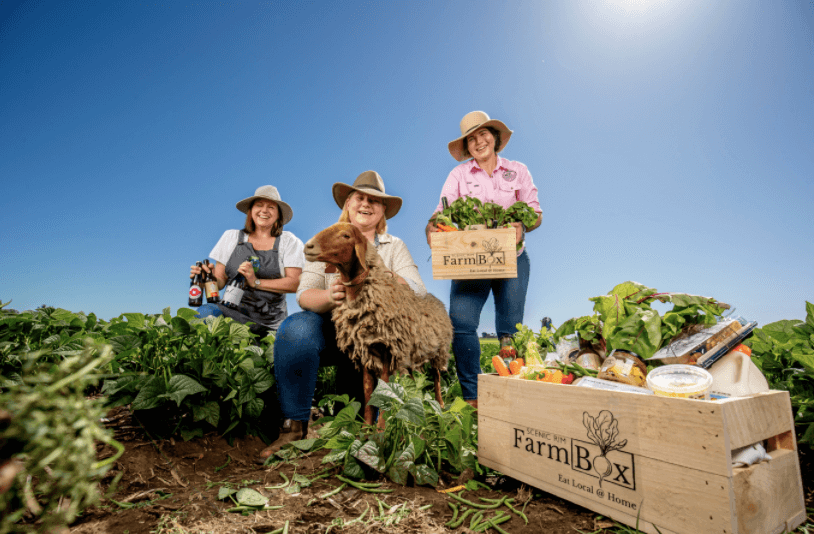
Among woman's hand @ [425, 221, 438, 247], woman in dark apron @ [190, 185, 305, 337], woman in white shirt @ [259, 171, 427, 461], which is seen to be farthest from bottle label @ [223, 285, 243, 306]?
woman's hand @ [425, 221, 438, 247]

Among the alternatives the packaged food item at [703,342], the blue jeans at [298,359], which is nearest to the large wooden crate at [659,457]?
the packaged food item at [703,342]

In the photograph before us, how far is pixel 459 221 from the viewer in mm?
4059

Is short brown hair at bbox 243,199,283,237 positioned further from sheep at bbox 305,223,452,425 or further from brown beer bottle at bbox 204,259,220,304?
sheep at bbox 305,223,452,425

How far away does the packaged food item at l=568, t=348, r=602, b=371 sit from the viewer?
2387 mm

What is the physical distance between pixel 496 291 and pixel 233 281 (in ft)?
9.37

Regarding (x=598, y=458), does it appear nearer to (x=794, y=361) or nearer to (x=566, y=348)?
(x=566, y=348)

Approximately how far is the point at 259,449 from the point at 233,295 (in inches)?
79.2

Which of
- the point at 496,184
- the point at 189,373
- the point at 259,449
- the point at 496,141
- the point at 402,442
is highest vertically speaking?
the point at 496,141

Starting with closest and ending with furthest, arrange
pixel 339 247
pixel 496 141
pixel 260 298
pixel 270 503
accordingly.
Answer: pixel 270 503
pixel 339 247
pixel 496 141
pixel 260 298

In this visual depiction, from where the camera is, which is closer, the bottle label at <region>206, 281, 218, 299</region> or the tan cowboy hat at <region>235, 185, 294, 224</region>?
the bottle label at <region>206, 281, 218, 299</region>

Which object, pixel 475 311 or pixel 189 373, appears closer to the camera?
pixel 189 373

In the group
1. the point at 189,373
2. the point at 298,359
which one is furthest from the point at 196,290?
the point at 298,359

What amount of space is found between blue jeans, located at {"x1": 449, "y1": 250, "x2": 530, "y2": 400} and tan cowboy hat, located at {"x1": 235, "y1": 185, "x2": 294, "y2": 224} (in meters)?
2.38

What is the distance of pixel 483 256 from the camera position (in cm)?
383
